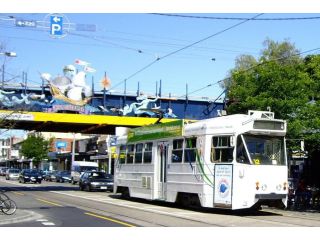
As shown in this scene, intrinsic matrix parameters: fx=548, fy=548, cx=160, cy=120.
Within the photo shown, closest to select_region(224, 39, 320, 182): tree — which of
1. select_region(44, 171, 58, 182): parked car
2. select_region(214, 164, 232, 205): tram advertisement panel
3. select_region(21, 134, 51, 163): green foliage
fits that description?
select_region(214, 164, 232, 205): tram advertisement panel

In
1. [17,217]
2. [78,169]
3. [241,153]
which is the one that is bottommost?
[17,217]

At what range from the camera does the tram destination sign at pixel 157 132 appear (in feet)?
73.3

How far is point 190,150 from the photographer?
21.0 meters

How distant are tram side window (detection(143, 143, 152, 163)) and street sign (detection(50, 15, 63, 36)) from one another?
270 inches

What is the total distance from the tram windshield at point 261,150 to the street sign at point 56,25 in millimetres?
7983

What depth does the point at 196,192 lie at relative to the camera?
20219 millimetres

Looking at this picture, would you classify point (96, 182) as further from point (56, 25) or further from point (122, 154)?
point (56, 25)

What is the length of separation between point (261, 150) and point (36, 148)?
82166 millimetres

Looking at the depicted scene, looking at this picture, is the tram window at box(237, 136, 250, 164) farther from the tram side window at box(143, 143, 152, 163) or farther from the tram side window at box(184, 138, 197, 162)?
the tram side window at box(143, 143, 152, 163)

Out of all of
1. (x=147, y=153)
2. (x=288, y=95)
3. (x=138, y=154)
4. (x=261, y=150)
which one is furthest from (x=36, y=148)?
(x=261, y=150)

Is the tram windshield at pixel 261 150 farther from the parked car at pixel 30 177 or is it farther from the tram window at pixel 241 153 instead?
the parked car at pixel 30 177

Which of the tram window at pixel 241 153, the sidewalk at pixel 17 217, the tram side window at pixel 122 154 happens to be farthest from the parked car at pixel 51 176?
the tram window at pixel 241 153

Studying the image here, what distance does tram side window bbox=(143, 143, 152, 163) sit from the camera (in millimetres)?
24672

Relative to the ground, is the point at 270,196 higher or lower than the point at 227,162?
lower
